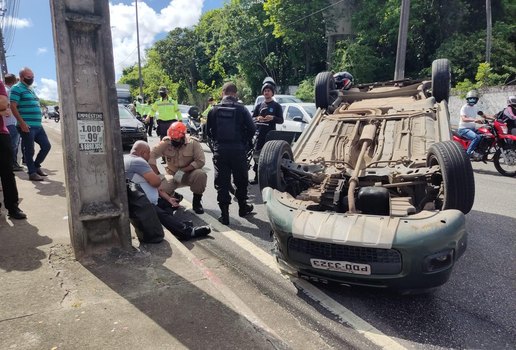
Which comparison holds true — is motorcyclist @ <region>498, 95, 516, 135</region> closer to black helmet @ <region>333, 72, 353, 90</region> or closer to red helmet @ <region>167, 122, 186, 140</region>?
black helmet @ <region>333, 72, 353, 90</region>

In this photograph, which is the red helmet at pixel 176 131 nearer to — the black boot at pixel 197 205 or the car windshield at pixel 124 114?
the black boot at pixel 197 205

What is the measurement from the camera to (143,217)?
3.91 meters

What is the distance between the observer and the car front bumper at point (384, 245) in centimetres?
279

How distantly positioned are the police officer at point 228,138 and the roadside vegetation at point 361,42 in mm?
15998

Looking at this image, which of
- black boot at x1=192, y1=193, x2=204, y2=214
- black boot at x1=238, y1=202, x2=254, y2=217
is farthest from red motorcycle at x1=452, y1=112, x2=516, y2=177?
black boot at x1=192, y1=193, x2=204, y2=214

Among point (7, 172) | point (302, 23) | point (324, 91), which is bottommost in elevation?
point (7, 172)

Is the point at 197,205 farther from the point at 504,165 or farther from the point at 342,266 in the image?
the point at 504,165

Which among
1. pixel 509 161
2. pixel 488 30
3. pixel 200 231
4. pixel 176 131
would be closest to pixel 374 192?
pixel 200 231

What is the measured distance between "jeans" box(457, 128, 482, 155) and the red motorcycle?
8 centimetres

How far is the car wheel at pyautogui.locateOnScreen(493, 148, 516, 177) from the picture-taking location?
8.36 m

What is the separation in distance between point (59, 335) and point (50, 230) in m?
2.07

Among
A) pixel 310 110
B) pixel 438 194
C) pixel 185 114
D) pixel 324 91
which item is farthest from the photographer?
pixel 185 114

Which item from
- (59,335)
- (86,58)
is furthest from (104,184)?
(59,335)

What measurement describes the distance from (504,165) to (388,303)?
6.88m
